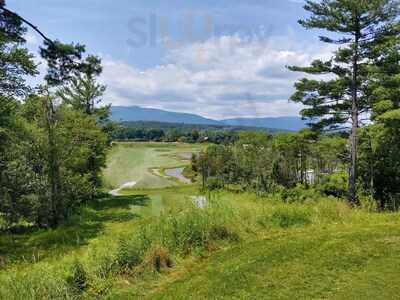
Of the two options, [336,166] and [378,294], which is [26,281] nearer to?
[378,294]

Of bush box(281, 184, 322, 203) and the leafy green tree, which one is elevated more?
the leafy green tree

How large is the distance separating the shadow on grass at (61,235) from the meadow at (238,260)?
13.1ft

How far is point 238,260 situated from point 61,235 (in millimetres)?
11700

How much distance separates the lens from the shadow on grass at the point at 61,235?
12664mm

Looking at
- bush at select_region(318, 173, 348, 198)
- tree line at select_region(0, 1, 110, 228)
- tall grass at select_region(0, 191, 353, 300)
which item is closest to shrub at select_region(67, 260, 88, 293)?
tall grass at select_region(0, 191, 353, 300)

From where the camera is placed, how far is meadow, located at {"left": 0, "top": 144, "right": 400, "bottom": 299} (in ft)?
15.0

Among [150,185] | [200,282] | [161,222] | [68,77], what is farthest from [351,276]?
[150,185]

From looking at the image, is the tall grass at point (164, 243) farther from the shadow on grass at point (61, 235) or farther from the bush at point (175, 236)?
the shadow on grass at point (61, 235)

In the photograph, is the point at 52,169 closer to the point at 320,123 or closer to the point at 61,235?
the point at 61,235

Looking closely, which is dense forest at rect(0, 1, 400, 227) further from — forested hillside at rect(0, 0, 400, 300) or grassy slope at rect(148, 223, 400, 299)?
grassy slope at rect(148, 223, 400, 299)

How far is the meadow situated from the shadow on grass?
3997 millimetres

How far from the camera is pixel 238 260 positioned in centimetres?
548

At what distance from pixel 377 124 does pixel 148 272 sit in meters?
15.2

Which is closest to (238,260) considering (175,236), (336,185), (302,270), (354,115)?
(302,270)
